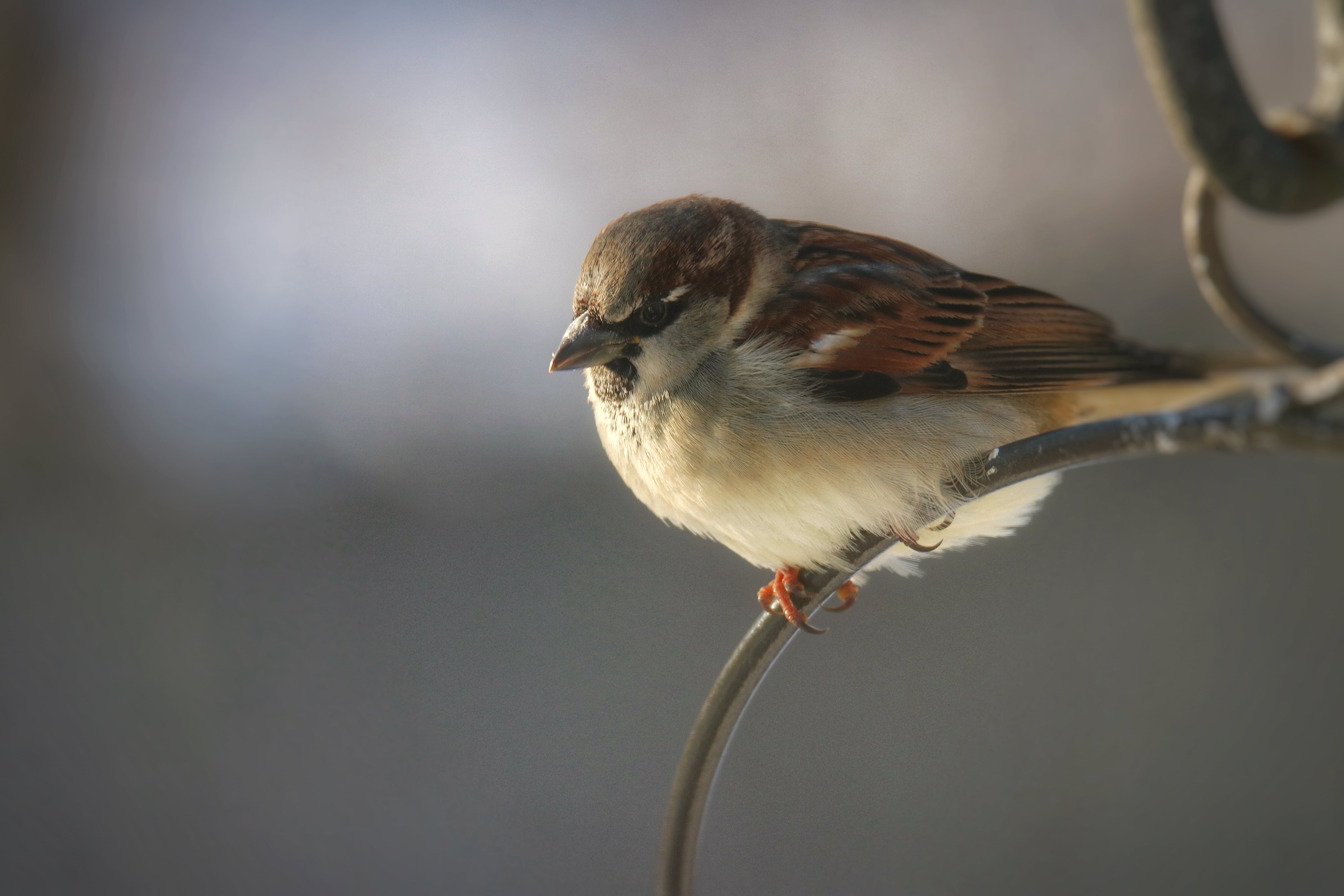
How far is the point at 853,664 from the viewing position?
284 cm

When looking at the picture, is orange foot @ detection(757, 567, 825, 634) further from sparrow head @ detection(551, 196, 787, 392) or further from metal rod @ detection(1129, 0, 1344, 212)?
metal rod @ detection(1129, 0, 1344, 212)

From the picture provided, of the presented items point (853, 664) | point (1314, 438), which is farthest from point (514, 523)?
point (1314, 438)

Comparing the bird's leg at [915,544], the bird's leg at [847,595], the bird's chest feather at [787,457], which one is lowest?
the bird's leg at [847,595]

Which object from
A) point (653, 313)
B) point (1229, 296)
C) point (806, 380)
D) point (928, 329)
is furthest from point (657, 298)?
point (1229, 296)

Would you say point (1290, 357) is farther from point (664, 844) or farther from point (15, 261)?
point (15, 261)

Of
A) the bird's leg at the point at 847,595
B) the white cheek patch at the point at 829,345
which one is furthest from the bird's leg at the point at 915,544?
the white cheek patch at the point at 829,345

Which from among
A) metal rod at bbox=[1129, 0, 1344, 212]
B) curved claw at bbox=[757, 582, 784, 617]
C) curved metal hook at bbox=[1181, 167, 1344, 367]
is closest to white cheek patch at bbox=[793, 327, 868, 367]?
curved claw at bbox=[757, 582, 784, 617]

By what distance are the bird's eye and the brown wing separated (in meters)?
0.11

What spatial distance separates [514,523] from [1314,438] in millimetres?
2936

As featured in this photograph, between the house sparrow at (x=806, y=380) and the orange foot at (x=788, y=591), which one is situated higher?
the house sparrow at (x=806, y=380)

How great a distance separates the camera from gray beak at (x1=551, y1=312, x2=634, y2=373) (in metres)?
1.18

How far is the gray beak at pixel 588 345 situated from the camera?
1.18 m

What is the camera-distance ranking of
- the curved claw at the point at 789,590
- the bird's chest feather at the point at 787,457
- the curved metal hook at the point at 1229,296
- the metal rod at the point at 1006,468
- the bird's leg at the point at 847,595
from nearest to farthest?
the metal rod at the point at 1006,468, the curved metal hook at the point at 1229,296, the bird's chest feather at the point at 787,457, the curved claw at the point at 789,590, the bird's leg at the point at 847,595

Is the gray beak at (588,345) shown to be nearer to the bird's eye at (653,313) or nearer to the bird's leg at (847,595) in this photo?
the bird's eye at (653,313)
